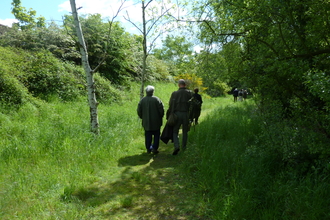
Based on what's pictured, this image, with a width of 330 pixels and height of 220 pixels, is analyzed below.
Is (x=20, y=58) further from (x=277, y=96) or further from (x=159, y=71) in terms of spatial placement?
(x=159, y=71)

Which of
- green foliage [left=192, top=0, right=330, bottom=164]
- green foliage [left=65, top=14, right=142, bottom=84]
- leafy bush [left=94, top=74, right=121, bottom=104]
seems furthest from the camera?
green foliage [left=65, top=14, right=142, bottom=84]

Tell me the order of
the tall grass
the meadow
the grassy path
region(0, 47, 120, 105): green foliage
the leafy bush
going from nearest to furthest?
1. the tall grass
2. the meadow
3. the grassy path
4. region(0, 47, 120, 105): green foliage
5. the leafy bush

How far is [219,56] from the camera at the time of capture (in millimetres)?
6723

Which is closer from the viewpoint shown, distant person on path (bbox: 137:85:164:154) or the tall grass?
the tall grass

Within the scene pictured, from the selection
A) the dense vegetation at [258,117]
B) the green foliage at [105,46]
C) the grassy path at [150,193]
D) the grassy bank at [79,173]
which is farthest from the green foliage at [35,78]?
the grassy path at [150,193]

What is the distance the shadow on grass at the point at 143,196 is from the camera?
3.53 metres

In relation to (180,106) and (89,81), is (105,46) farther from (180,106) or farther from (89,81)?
(180,106)

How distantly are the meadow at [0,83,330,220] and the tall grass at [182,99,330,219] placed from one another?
15 millimetres

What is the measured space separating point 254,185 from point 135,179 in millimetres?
2331

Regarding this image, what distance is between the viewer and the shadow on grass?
353 centimetres


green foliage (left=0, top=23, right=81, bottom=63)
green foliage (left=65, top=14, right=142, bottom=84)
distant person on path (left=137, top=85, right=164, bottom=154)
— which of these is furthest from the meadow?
green foliage (left=65, top=14, right=142, bottom=84)

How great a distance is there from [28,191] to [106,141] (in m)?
2.73

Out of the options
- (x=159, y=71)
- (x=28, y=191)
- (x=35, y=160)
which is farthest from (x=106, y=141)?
(x=159, y=71)

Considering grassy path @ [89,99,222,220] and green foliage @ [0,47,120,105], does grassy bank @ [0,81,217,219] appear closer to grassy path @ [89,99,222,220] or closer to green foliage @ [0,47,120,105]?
grassy path @ [89,99,222,220]
